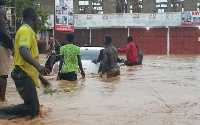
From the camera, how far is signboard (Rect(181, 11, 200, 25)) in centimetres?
3384

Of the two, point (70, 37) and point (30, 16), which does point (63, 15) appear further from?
point (30, 16)

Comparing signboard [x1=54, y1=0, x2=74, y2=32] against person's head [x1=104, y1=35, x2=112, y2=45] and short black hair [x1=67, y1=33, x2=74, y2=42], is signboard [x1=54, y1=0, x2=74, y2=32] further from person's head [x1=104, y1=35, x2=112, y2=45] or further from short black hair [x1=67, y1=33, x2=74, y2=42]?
short black hair [x1=67, y1=33, x2=74, y2=42]

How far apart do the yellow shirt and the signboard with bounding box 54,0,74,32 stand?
→ 70.7 ft

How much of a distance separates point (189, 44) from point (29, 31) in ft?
104

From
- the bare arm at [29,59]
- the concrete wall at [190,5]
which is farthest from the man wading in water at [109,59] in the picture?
the concrete wall at [190,5]

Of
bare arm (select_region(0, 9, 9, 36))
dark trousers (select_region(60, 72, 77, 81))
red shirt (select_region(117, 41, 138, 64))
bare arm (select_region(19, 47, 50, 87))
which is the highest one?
bare arm (select_region(0, 9, 9, 36))

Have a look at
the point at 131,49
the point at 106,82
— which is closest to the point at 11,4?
the point at 131,49

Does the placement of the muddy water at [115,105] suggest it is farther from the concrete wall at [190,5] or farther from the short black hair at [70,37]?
the concrete wall at [190,5]

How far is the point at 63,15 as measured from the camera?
1064 inches

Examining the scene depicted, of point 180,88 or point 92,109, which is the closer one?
point 92,109

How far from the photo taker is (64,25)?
1080 inches

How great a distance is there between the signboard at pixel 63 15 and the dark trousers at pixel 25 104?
850 inches

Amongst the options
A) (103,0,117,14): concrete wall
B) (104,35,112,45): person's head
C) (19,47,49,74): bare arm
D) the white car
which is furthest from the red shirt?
(103,0,117,14): concrete wall

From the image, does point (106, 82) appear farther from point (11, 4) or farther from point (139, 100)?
point (11, 4)
